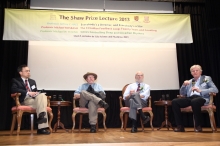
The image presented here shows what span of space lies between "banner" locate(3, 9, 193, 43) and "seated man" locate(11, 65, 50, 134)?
859 millimetres

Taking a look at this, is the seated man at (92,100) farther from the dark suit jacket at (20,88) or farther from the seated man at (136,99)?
the dark suit jacket at (20,88)

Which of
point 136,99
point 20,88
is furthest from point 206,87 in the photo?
point 20,88

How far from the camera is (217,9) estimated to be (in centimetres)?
510

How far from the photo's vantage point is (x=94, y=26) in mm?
4488

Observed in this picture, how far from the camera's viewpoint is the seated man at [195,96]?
3568 millimetres

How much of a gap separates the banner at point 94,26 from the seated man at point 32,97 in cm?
86

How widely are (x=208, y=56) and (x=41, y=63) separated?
3.49 meters

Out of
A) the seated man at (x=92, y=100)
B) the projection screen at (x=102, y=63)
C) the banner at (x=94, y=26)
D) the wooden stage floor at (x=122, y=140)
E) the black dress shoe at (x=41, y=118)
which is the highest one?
the banner at (x=94, y=26)

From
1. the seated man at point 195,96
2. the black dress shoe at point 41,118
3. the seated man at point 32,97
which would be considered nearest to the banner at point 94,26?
the seated man at point 32,97

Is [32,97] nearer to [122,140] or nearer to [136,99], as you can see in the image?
[136,99]

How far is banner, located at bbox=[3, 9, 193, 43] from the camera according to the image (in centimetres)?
436

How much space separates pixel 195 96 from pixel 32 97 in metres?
2.49

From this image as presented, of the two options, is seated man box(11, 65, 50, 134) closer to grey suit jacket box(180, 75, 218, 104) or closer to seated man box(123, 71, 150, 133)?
seated man box(123, 71, 150, 133)

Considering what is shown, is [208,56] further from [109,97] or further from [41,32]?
[41,32]
